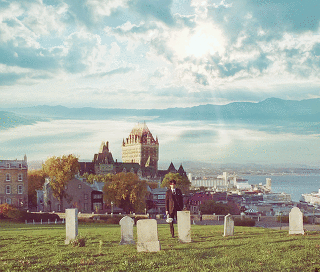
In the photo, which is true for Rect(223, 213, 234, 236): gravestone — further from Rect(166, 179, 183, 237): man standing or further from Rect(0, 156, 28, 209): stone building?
Rect(0, 156, 28, 209): stone building

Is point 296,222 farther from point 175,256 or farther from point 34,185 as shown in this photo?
point 34,185

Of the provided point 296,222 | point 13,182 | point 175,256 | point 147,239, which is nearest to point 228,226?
point 296,222

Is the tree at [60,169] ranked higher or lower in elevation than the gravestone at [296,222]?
higher

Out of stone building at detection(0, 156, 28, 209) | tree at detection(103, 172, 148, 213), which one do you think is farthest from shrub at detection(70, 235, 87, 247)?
stone building at detection(0, 156, 28, 209)

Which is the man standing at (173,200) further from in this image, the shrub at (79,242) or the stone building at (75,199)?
the stone building at (75,199)

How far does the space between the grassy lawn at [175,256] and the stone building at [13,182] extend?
58647mm

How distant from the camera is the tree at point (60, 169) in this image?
67438 mm

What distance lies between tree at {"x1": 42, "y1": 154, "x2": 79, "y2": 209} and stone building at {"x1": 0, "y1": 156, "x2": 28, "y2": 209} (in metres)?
7.96

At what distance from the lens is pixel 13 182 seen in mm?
72500

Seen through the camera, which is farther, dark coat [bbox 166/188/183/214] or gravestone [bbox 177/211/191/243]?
dark coat [bbox 166/188/183/214]

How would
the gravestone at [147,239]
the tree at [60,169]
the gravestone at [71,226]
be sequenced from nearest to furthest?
the gravestone at [147,239] < the gravestone at [71,226] < the tree at [60,169]

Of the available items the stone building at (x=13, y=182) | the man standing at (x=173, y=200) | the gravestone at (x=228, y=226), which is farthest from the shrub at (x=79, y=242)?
the stone building at (x=13, y=182)

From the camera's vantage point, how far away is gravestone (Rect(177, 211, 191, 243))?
16.8m

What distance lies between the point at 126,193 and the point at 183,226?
4841cm
